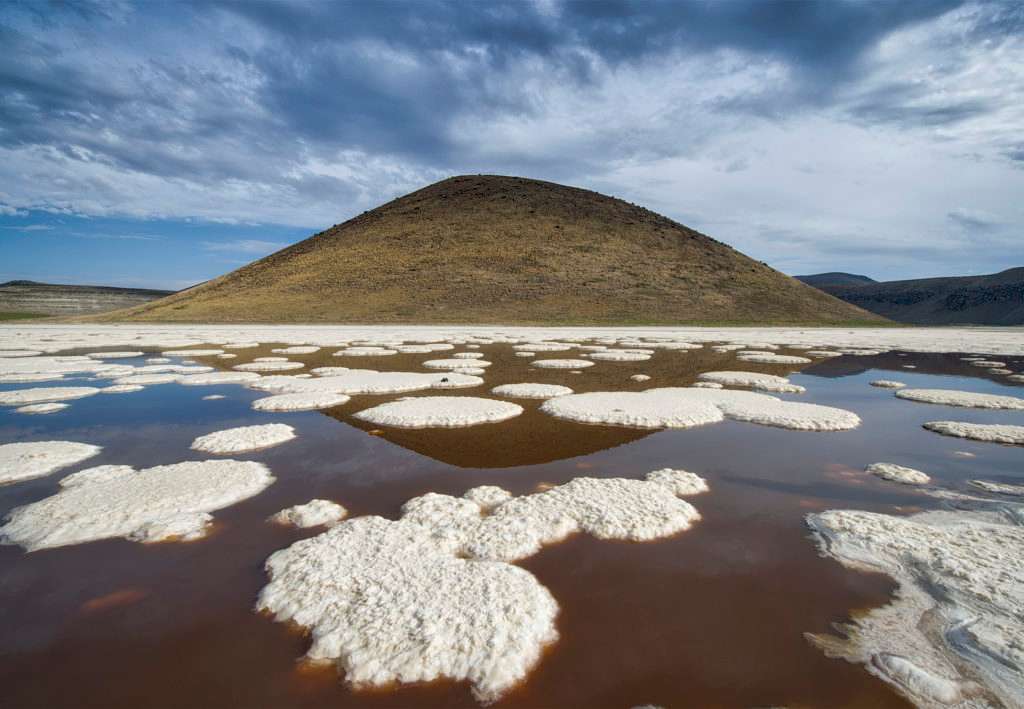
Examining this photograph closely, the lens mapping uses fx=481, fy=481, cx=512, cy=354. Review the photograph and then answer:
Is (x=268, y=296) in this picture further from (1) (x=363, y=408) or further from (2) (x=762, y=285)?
(2) (x=762, y=285)

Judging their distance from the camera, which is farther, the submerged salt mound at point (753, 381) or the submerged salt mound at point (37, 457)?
the submerged salt mound at point (753, 381)

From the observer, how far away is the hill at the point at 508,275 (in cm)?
4588

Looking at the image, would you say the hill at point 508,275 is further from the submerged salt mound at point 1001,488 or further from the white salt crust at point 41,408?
the submerged salt mound at point 1001,488

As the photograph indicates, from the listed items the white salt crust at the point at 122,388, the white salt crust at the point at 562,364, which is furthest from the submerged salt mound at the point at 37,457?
the white salt crust at the point at 562,364

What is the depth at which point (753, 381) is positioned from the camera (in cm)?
938

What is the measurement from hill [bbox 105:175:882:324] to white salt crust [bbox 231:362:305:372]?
28.7 metres

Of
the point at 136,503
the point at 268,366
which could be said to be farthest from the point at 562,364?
the point at 136,503

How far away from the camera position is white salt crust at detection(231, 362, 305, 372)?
35.9ft

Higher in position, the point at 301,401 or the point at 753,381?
the point at 753,381

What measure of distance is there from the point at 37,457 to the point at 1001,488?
8704 mm

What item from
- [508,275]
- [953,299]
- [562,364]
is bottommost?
[562,364]

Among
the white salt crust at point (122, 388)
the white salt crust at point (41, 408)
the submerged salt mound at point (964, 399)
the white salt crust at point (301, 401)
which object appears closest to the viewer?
the white salt crust at point (41, 408)

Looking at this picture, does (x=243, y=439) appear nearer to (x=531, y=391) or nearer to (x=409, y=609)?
(x=409, y=609)

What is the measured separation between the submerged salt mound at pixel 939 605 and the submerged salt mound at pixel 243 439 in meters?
5.13
